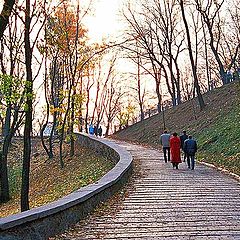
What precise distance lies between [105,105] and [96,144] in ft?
121

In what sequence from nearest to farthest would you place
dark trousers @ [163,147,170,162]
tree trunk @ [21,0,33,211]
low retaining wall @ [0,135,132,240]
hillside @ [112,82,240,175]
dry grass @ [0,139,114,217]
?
low retaining wall @ [0,135,132,240] → tree trunk @ [21,0,33,211] → dry grass @ [0,139,114,217] → dark trousers @ [163,147,170,162] → hillside @ [112,82,240,175]

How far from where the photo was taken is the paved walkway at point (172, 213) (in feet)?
27.7

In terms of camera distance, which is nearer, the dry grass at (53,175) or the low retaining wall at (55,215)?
the low retaining wall at (55,215)

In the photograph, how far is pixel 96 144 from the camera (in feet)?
107

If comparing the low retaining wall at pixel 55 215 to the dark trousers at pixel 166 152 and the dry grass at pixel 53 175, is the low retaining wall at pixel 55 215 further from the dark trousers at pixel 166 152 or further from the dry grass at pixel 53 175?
the dark trousers at pixel 166 152

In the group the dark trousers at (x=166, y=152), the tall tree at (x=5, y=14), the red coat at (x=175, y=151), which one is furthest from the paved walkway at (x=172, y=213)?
the dark trousers at (x=166, y=152)

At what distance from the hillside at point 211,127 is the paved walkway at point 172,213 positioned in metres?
5.04

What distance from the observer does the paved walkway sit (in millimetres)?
8453

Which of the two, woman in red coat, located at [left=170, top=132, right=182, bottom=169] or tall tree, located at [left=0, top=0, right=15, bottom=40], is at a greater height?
→ tall tree, located at [left=0, top=0, right=15, bottom=40]

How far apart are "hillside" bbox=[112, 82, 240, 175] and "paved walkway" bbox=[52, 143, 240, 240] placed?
5042mm

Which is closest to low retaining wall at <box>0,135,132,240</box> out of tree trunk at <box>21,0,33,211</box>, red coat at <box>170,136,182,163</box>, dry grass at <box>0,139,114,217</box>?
tree trunk at <box>21,0,33,211</box>

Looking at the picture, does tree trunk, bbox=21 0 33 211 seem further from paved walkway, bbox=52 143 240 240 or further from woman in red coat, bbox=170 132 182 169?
woman in red coat, bbox=170 132 182 169

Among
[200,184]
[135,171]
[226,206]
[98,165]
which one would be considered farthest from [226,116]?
[226,206]

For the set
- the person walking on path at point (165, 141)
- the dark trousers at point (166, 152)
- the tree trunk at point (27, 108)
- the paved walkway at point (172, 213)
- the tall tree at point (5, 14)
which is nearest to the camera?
the paved walkway at point (172, 213)
